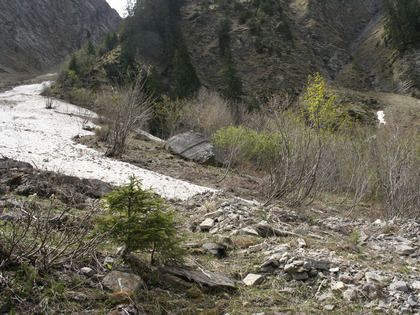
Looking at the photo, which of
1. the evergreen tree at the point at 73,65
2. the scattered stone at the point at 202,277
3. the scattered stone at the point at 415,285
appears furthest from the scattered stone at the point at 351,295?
the evergreen tree at the point at 73,65

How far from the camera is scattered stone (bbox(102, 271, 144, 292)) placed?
251 cm

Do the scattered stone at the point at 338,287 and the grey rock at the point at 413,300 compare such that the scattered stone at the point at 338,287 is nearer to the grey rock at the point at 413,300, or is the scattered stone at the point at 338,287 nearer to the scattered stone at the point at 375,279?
the scattered stone at the point at 375,279

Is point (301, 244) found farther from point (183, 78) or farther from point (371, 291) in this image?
point (183, 78)

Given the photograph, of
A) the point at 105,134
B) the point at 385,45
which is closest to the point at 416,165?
the point at 105,134

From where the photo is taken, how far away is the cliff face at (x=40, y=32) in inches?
2258

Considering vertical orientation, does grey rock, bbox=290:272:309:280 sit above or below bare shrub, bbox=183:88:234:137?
below

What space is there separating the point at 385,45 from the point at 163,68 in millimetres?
39682

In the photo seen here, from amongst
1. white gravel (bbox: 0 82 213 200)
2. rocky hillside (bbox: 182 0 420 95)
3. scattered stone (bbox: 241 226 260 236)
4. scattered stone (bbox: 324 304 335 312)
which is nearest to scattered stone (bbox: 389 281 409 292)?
scattered stone (bbox: 324 304 335 312)

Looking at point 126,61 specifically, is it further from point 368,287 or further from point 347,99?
point 368,287

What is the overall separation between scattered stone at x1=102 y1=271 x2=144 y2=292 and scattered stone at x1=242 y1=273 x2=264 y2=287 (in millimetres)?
1335

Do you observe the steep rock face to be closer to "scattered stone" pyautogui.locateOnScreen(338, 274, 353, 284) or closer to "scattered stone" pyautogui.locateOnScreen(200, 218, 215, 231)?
"scattered stone" pyautogui.locateOnScreen(200, 218, 215, 231)

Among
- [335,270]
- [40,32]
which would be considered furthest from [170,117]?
[40,32]

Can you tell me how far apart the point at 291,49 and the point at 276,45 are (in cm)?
291

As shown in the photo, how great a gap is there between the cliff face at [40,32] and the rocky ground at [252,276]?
2176 inches
